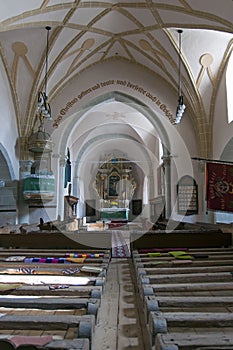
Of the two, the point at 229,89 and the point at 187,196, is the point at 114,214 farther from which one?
the point at 229,89

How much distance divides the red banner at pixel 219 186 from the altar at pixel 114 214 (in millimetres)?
15062

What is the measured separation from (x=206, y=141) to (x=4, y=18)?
7.47 metres

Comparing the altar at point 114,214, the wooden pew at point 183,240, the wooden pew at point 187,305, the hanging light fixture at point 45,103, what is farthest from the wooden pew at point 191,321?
the altar at point 114,214

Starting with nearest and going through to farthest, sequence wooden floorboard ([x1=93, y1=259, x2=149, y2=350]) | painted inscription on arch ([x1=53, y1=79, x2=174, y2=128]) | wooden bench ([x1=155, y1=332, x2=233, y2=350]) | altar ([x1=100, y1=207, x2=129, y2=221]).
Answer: wooden bench ([x1=155, y1=332, x2=233, y2=350]) < wooden floorboard ([x1=93, y1=259, x2=149, y2=350]) < painted inscription on arch ([x1=53, y1=79, x2=174, y2=128]) < altar ([x1=100, y1=207, x2=129, y2=221])

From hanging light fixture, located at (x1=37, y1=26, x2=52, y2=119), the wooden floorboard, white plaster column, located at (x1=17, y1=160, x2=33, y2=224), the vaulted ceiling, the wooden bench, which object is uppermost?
the vaulted ceiling

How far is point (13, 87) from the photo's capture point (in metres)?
10.8

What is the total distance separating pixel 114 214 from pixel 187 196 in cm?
1182

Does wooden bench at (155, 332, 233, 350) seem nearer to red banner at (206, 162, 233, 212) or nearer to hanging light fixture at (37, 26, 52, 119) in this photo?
red banner at (206, 162, 233, 212)

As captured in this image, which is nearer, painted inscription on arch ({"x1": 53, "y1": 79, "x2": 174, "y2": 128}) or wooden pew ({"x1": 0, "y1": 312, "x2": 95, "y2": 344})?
wooden pew ({"x1": 0, "y1": 312, "x2": 95, "y2": 344})

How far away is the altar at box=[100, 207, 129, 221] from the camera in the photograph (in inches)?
896

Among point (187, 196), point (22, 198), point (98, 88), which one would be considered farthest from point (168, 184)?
point (22, 198)

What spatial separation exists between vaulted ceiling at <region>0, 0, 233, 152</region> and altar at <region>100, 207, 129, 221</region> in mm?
12518

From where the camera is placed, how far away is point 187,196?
1162cm

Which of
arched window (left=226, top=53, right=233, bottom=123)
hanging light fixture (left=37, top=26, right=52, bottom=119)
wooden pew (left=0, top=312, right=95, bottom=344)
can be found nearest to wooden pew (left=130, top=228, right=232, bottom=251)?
wooden pew (left=0, top=312, right=95, bottom=344)
